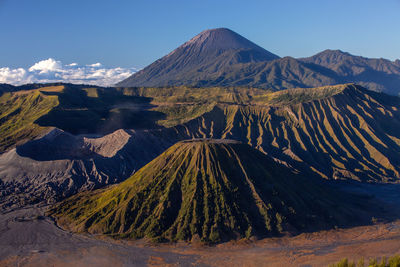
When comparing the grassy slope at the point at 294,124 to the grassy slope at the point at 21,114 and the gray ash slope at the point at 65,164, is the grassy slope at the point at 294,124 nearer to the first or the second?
the grassy slope at the point at 21,114

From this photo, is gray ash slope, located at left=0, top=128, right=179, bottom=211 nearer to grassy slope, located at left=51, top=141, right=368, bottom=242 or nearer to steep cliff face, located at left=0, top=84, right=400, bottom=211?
steep cliff face, located at left=0, top=84, right=400, bottom=211

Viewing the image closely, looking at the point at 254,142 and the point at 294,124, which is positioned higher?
the point at 294,124

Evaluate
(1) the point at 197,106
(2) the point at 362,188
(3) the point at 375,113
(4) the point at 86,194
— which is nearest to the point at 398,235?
(2) the point at 362,188

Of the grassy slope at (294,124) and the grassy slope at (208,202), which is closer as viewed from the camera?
the grassy slope at (208,202)

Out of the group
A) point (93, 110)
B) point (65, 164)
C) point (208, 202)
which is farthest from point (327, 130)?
point (93, 110)

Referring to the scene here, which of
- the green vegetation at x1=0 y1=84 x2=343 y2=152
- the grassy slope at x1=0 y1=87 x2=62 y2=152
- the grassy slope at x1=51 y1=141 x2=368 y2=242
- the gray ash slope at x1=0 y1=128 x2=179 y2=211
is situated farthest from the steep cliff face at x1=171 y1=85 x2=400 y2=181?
the grassy slope at x1=0 y1=87 x2=62 y2=152

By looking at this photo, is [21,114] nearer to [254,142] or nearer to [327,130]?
[254,142]

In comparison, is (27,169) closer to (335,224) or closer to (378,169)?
(335,224)

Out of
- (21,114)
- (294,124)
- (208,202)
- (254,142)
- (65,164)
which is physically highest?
(294,124)

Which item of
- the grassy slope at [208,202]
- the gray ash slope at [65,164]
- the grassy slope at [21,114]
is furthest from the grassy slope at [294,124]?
the grassy slope at [208,202]
